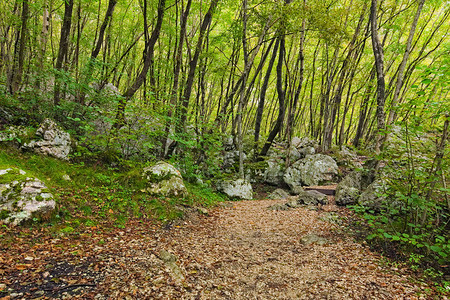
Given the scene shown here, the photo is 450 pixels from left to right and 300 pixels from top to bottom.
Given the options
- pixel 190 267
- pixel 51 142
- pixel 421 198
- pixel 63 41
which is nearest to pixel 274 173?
pixel 421 198

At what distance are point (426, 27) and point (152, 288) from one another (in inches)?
726

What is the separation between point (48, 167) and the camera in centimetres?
476

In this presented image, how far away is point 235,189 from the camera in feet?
31.5

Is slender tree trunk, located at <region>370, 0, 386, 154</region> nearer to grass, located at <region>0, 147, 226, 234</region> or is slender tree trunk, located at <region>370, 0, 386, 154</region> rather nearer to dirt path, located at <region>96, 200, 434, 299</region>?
dirt path, located at <region>96, 200, 434, 299</region>

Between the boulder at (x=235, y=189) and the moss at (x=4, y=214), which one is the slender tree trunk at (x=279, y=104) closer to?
the boulder at (x=235, y=189)

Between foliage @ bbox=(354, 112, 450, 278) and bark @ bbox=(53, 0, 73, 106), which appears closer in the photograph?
foliage @ bbox=(354, 112, 450, 278)

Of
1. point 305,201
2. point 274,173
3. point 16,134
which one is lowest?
point 305,201

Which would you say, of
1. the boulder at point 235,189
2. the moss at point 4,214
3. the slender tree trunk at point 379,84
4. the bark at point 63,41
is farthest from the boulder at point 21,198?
the slender tree trunk at point 379,84

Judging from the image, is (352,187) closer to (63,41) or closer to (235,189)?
(235,189)

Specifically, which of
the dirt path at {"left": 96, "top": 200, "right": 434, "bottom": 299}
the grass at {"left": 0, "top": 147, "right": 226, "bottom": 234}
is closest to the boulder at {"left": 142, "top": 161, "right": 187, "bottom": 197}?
the grass at {"left": 0, "top": 147, "right": 226, "bottom": 234}

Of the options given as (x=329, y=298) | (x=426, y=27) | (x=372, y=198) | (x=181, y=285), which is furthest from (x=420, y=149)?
(x=426, y=27)

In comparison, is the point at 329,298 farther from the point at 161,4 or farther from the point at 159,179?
the point at 161,4

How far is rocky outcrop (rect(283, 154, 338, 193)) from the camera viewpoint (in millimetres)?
11539

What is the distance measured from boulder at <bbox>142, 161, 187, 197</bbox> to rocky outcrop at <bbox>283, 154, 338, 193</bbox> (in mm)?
7145
